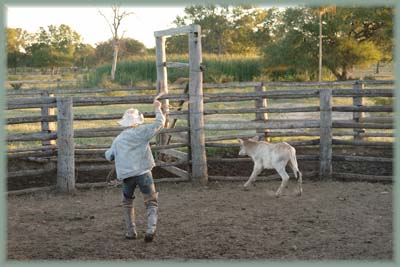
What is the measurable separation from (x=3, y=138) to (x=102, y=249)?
332cm

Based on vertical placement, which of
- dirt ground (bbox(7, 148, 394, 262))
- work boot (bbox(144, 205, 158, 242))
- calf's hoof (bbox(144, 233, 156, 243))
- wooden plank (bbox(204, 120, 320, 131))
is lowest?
dirt ground (bbox(7, 148, 394, 262))

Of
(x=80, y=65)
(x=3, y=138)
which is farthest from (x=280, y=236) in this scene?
(x=80, y=65)

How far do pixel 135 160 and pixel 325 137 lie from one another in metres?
4.54

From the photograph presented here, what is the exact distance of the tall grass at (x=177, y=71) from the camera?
3119 cm

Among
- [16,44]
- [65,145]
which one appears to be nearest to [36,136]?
[65,145]

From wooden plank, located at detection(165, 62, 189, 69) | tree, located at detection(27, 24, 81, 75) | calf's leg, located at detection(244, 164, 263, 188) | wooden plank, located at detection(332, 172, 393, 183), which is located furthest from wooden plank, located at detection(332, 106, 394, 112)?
tree, located at detection(27, 24, 81, 75)

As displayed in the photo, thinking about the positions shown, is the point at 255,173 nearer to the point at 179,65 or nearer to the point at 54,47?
the point at 179,65

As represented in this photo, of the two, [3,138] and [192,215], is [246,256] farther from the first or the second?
[3,138]

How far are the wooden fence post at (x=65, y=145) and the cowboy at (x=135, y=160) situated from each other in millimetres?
2770

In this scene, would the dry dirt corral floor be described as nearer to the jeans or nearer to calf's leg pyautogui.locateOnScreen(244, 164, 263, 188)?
calf's leg pyautogui.locateOnScreen(244, 164, 263, 188)

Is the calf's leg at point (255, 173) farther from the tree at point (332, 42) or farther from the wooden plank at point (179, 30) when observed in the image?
the tree at point (332, 42)

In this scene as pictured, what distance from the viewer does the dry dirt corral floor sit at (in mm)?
5652

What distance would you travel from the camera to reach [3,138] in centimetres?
837

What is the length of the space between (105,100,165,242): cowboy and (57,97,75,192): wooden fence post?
2.77 meters
